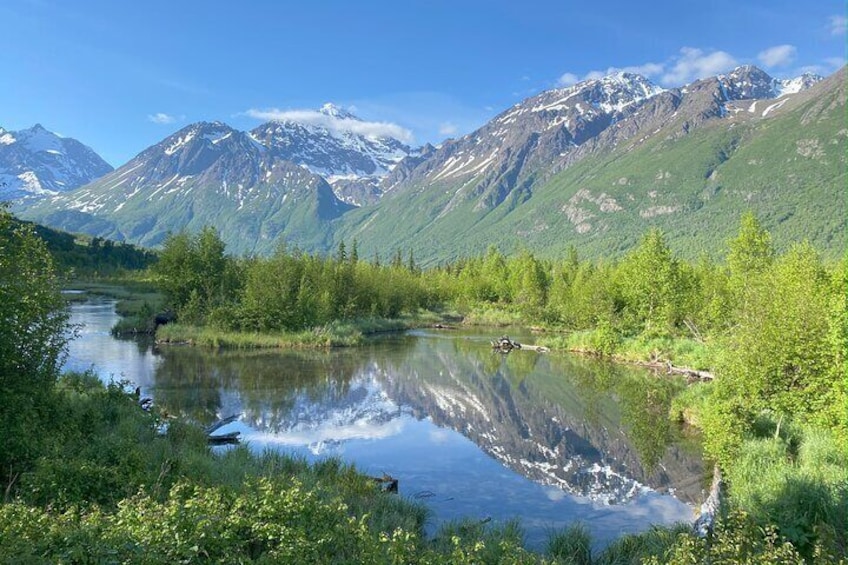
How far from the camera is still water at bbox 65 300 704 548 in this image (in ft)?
67.9

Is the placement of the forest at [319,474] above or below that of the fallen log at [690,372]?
above

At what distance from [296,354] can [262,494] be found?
1633 inches

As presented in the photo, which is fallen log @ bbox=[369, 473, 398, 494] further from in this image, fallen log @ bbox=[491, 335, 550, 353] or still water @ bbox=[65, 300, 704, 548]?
fallen log @ bbox=[491, 335, 550, 353]

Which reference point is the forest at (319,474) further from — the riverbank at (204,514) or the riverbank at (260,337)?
the riverbank at (260,337)

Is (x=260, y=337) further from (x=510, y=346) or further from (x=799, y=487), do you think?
(x=799, y=487)

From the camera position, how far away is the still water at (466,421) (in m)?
20.7

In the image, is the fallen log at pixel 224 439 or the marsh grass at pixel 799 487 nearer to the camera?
the marsh grass at pixel 799 487

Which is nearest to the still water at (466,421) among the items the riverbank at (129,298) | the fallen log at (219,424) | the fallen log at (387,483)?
the fallen log at (219,424)

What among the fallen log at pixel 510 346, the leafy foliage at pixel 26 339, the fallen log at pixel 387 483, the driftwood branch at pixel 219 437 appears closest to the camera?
the leafy foliage at pixel 26 339

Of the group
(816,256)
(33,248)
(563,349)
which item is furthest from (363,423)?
(563,349)

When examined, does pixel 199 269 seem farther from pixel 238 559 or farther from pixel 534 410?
pixel 238 559

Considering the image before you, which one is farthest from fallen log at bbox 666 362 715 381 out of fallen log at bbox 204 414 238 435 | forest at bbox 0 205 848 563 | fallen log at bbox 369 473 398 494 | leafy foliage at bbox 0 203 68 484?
leafy foliage at bbox 0 203 68 484

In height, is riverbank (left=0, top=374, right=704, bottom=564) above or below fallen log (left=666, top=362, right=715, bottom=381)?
above

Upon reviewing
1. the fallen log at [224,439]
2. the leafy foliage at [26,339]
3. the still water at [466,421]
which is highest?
the leafy foliage at [26,339]
